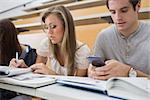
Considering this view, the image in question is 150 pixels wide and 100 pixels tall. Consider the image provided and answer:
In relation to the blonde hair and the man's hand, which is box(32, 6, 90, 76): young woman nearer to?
the blonde hair

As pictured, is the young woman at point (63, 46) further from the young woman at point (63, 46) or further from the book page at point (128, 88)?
the book page at point (128, 88)

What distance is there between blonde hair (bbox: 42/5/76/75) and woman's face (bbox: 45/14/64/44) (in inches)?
0.9

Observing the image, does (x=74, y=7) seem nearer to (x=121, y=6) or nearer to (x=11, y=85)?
(x=121, y=6)

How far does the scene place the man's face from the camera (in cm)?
93

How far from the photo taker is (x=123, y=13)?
0.94 meters

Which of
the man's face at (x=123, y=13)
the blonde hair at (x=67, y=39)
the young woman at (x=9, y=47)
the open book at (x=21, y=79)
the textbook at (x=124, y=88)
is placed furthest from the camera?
the young woman at (x=9, y=47)

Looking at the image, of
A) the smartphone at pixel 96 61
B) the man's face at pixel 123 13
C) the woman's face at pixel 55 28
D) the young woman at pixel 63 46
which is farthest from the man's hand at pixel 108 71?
the woman's face at pixel 55 28

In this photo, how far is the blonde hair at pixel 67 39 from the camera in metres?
1.13

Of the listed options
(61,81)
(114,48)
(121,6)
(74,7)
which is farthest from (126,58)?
(74,7)

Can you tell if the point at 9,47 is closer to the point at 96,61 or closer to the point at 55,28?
the point at 55,28

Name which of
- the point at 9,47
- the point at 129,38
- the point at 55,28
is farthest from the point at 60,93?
the point at 9,47

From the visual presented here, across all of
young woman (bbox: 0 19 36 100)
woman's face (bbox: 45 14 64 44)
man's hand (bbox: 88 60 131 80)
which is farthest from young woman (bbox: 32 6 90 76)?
man's hand (bbox: 88 60 131 80)

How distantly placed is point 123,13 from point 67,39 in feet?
1.21

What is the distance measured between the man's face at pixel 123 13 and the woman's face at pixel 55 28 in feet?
1.18
